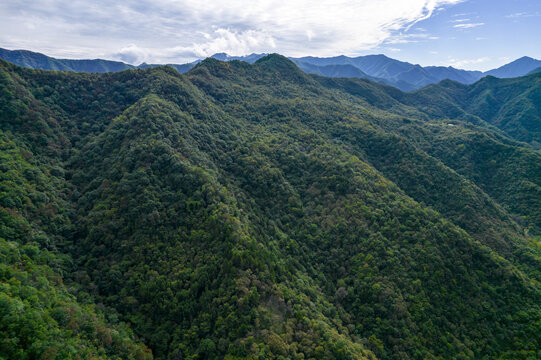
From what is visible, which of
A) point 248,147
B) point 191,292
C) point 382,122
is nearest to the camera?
point 191,292

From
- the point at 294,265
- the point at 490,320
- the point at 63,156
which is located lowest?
the point at 490,320

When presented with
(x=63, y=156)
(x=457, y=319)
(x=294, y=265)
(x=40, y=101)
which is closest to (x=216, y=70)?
(x=40, y=101)

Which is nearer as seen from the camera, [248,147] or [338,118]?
[248,147]

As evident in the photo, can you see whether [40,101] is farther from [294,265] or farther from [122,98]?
[294,265]

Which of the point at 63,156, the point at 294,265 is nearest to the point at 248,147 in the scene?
the point at 294,265

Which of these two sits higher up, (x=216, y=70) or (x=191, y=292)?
(x=216, y=70)

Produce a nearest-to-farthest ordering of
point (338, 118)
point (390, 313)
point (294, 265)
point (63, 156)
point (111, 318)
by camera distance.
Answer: point (111, 318) → point (390, 313) → point (294, 265) → point (63, 156) → point (338, 118)
